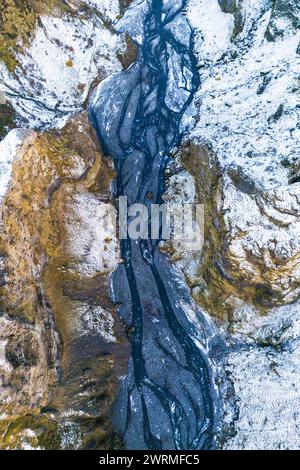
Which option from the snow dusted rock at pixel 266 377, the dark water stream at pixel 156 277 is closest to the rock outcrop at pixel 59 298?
the dark water stream at pixel 156 277

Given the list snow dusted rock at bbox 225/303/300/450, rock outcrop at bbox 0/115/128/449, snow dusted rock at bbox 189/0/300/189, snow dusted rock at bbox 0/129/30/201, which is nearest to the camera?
rock outcrop at bbox 0/115/128/449

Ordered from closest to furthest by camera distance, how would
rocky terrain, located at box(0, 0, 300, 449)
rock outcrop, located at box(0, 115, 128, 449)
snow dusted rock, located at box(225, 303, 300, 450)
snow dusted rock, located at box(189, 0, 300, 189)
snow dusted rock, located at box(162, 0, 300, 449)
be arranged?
rock outcrop, located at box(0, 115, 128, 449) < snow dusted rock, located at box(225, 303, 300, 450) < rocky terrain, located at box(0, 0, 300, 449) < snow dusted rock, located at box(162, 0, 300, 449) < snow dusted rock, located at box(189, 0, 300, 189)

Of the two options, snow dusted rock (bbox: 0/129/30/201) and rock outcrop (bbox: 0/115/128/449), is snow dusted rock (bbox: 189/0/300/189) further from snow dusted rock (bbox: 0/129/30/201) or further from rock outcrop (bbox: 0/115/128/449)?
snow dusted rock (bbox: 0/129/30/201)

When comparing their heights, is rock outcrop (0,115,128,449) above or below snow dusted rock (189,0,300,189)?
below

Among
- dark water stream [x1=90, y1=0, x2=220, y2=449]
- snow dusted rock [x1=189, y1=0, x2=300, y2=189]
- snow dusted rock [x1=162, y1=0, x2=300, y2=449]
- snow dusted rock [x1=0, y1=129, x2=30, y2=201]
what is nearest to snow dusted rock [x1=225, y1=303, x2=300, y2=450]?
snow dusted rock [x1=162, y1=0, x2=300, y2=449]

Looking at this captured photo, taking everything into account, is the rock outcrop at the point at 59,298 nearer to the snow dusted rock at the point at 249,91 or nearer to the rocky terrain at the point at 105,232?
the rocky terrain at the point at 105,232
